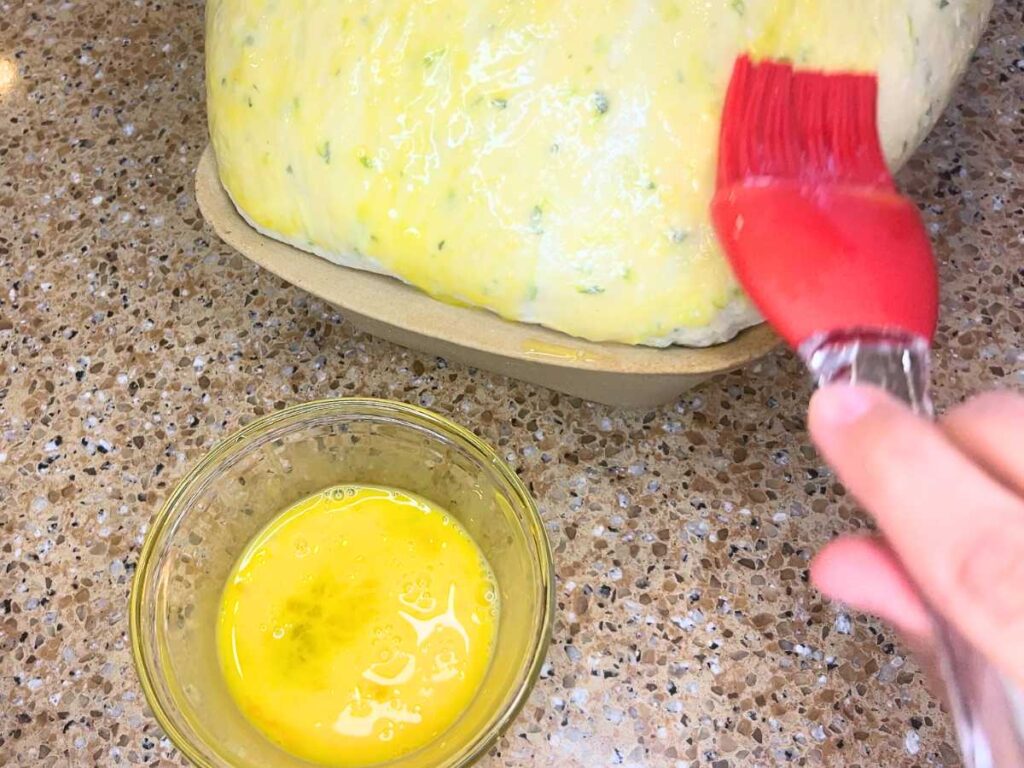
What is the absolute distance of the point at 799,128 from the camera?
19.2 inches

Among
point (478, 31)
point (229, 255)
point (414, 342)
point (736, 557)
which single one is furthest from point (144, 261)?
point (736, 557)

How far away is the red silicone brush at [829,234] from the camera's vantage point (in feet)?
1.32

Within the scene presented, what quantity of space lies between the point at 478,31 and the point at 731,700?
0.45 metres

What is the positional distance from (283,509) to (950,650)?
0.42 m

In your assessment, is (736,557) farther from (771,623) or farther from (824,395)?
(824,395)

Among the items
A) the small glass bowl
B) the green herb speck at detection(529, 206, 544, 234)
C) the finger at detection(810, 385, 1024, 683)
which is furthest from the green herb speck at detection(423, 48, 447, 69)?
the finger at detection(810, 385, 1024, 683)

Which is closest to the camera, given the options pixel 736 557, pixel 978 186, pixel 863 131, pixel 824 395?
pixel 824 395

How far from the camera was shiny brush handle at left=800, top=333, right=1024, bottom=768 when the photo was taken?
0.33m

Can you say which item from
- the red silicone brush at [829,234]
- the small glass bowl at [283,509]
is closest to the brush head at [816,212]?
the red silicone brush at [829,234]

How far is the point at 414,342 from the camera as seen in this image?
64cm

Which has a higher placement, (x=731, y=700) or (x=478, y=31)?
(x=478, y=31)

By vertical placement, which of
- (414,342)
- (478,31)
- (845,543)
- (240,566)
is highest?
(478,31)

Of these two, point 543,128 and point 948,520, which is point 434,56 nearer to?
point 543,128

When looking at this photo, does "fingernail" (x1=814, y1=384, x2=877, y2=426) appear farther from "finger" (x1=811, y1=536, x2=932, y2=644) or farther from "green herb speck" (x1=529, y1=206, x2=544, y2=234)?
"green herb speck" (x1=529, y1=206, x2=544, y2=234)
